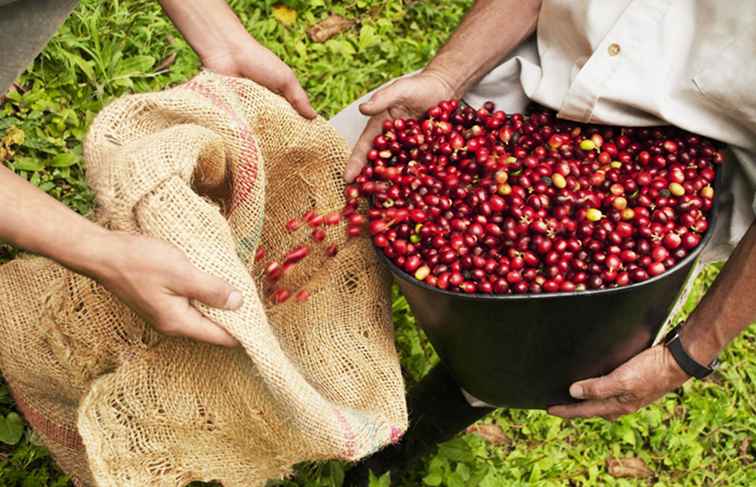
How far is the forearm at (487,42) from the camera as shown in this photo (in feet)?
7.20

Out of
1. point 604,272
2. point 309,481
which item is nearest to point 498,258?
point 604,272

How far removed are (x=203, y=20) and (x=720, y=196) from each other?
4.34 ft

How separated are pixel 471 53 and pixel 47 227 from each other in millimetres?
1172

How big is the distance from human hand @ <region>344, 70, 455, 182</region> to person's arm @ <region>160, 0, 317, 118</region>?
161mm

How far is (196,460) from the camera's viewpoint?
189 cm

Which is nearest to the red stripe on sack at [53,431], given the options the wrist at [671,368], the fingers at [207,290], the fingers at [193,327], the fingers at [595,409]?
the fingers at [193,327]

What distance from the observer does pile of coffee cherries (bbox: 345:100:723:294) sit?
1.70 meters

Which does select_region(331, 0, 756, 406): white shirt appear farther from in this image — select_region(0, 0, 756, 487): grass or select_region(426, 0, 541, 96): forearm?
select_region(0, 0, 756, 487): grass

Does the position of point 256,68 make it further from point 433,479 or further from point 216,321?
point 433,479

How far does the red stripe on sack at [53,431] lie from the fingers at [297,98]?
96 cm

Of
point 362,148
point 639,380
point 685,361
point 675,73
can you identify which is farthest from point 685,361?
point 362,148

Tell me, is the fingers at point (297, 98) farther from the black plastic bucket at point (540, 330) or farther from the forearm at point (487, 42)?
the black plastic bucket at point (540, 330)

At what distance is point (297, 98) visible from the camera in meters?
2.12

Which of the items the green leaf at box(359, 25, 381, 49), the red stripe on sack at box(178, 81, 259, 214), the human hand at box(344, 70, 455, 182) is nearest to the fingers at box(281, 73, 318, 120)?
the human hand at box(344, 70, 455, 182)
